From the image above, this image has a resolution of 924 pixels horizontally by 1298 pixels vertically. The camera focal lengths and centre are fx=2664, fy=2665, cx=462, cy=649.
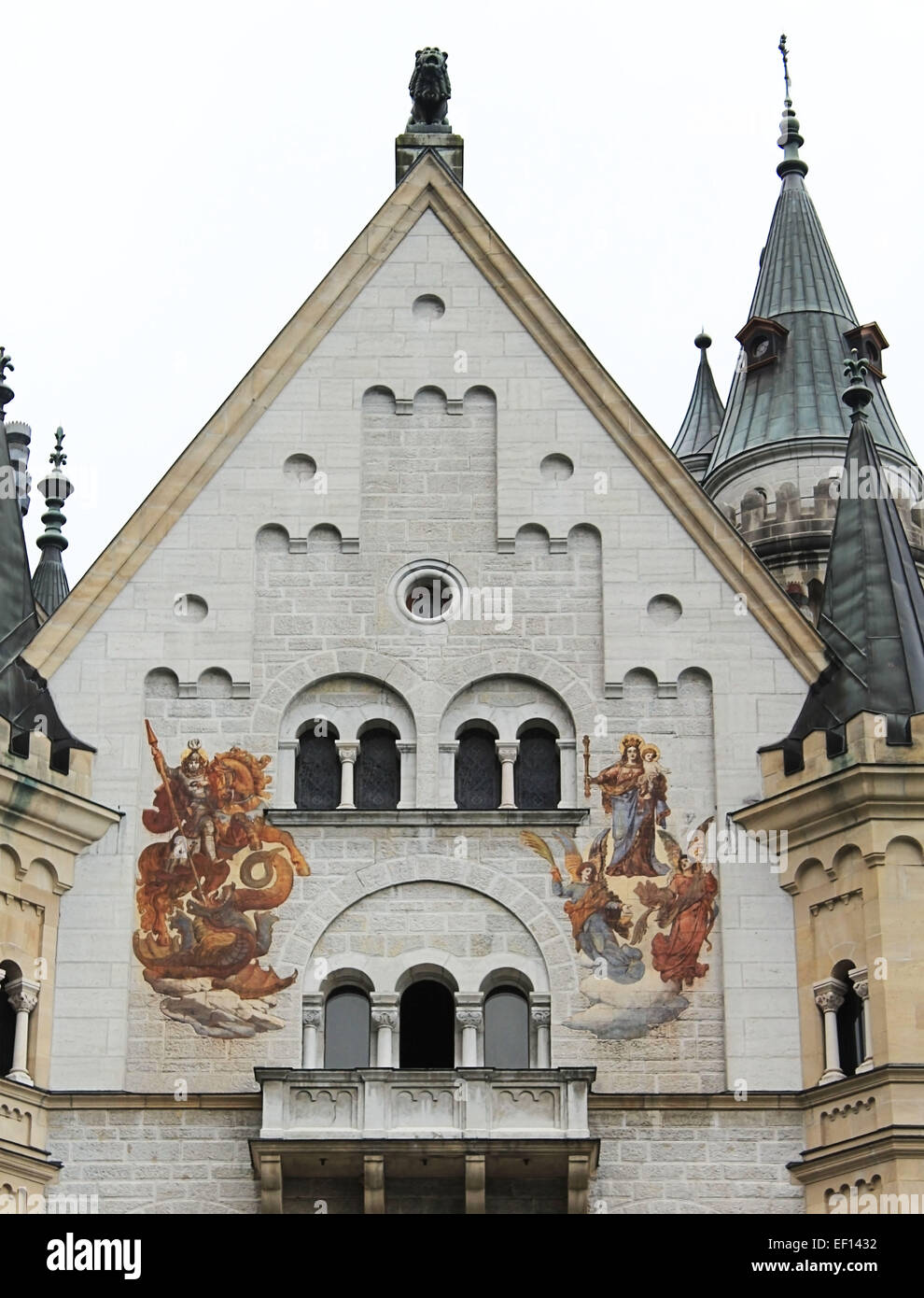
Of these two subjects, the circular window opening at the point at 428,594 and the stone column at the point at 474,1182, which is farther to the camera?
the circular window opening at the point at 428,594

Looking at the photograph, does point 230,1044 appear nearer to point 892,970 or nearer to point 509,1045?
point 509,1045

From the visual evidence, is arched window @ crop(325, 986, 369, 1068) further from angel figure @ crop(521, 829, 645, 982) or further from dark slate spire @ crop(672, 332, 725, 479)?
dark slate spire @ crop(672, 332, 725, 479)

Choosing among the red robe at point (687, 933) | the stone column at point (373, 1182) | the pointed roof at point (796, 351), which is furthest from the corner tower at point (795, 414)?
the stone column at point (373, 1182)

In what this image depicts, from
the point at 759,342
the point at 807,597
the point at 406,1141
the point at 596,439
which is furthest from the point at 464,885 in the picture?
the point at 759,342

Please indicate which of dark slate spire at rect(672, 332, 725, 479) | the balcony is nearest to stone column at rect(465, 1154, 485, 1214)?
the balcony

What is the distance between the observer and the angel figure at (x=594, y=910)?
79.6 feet

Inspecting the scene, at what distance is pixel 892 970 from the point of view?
23203mm

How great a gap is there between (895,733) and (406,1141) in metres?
5.76

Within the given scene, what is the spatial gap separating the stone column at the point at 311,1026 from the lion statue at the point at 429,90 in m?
9.83

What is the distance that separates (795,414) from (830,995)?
467 inches

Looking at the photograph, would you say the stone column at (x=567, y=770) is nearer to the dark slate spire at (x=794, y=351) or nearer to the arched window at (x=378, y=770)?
the arched window at (x=378, y=770)

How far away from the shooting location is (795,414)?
3384 centimetres

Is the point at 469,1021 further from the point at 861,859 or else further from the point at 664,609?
the point at 664,609

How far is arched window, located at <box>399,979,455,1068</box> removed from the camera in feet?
79.8
